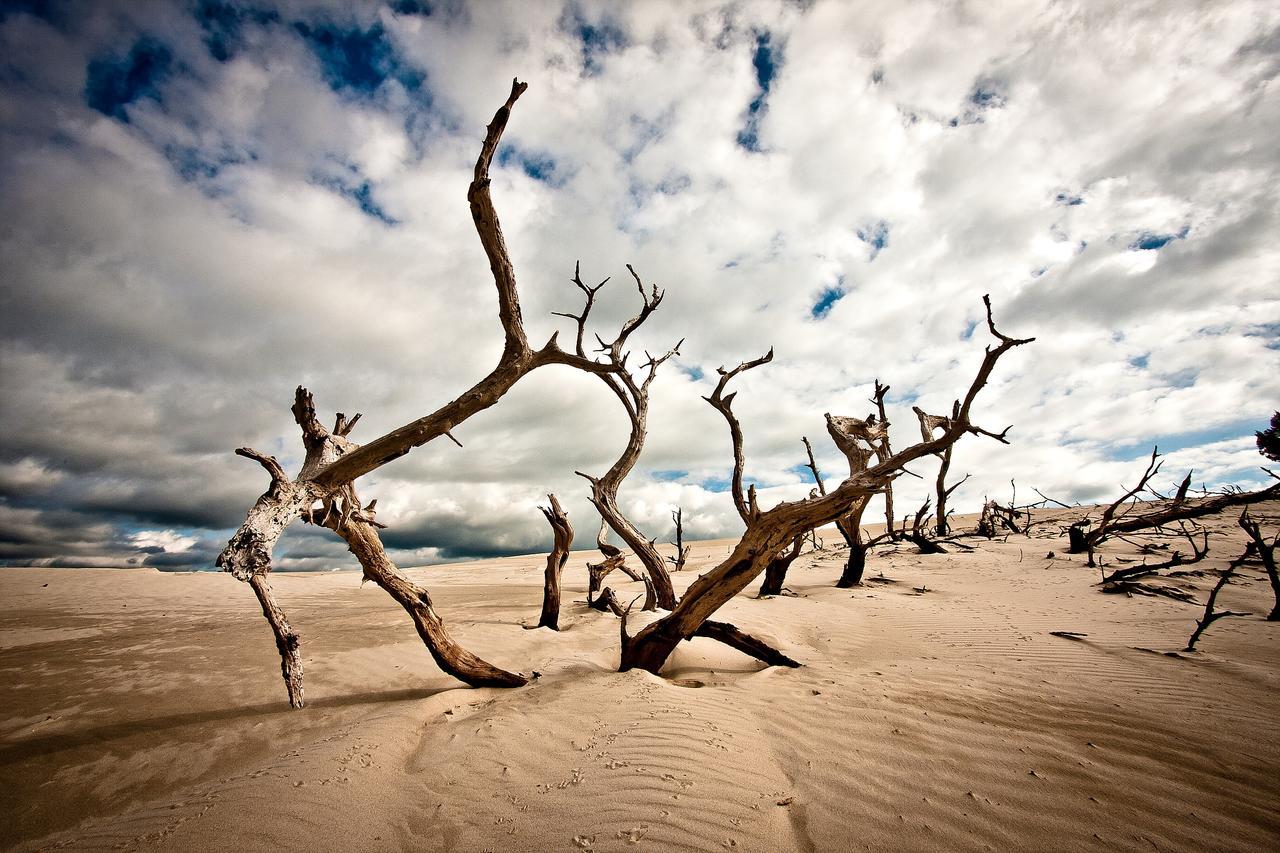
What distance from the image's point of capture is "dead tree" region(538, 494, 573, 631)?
8.97 metres

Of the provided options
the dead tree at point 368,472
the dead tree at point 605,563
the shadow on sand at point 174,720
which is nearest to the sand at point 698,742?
the shadow on sand at point 174,720

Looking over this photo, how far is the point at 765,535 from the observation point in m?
4.70

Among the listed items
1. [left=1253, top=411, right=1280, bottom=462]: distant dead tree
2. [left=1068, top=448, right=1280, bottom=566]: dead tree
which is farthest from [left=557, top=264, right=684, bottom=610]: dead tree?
[left=1253, top=411, right=1280, bottom=462]: distant dead tree

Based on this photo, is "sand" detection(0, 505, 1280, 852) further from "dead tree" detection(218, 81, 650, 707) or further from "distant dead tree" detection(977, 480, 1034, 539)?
"distant dead tree" detection(977, 480, 1034, 539)

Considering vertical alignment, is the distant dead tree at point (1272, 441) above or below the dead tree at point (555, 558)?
above

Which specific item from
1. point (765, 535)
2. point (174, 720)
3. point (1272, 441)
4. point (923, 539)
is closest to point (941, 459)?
point (923, 539)

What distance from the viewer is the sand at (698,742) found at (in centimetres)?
268

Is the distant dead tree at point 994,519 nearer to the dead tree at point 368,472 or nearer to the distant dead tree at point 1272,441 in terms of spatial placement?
the distant dead tree at point 1272,441

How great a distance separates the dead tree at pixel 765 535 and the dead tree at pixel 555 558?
389 cm

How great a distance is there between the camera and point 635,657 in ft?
17.6

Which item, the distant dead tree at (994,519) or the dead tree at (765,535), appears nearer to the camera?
the dead tree at (765,535)

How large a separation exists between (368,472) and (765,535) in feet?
12.9

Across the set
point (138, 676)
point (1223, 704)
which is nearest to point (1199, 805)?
point (1223, 704)

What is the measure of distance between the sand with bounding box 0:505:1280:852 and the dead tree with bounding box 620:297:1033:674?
1.29 ft
